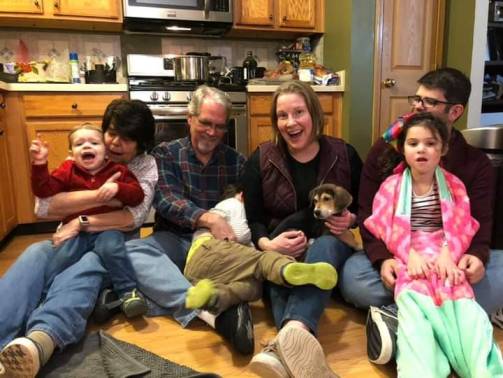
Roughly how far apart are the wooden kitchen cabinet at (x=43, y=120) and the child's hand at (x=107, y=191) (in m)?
1.41

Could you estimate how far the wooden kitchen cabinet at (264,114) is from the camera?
118 inches

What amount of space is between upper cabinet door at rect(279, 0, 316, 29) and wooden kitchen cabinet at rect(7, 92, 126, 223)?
144 cm

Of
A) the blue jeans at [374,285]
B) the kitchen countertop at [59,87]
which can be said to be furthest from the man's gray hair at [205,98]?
the kitchen countertop at [59,87]

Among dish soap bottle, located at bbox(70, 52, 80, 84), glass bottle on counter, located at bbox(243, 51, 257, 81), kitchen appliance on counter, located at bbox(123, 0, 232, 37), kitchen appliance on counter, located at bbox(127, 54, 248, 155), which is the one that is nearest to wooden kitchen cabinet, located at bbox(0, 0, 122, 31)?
kitchen appliance on counter, located at bbox(123, 0, 232, 37)

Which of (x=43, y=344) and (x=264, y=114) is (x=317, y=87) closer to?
(x=264, y=114)

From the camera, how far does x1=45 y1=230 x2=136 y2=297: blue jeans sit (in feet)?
4.73

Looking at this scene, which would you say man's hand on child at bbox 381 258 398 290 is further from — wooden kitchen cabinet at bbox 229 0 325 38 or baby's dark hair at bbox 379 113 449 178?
wooden kitchen cabinet at bbox 229 0 325 38

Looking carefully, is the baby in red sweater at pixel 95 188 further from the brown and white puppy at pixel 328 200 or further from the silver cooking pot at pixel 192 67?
the silver cooking pot at pixel 192 67

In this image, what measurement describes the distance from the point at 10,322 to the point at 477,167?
152cm

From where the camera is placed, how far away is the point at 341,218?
58.1 inches

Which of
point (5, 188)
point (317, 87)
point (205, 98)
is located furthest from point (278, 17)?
point (5, 188)

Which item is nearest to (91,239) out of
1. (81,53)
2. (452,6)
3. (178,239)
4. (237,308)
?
(178,239)

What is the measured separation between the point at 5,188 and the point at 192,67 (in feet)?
4.69

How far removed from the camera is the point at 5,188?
97.0 inches
